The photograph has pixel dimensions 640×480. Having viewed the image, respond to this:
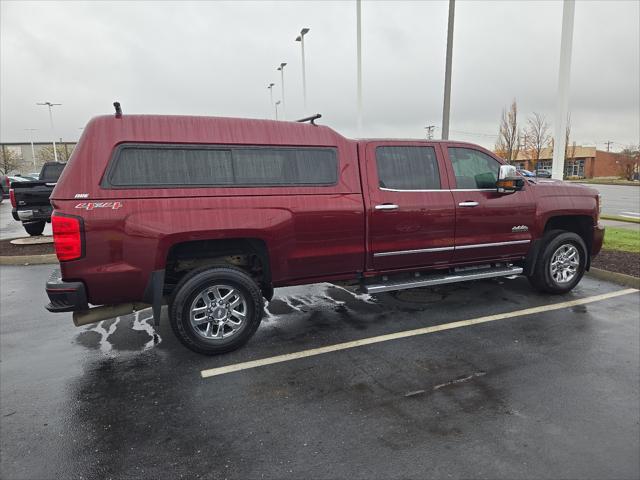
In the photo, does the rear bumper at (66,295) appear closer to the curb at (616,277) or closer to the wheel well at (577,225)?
the wheel well at (577,225)

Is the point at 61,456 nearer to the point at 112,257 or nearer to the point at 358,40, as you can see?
the point at 112,257

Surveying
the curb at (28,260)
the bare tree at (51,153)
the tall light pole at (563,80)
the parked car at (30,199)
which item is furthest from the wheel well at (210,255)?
the bare tree at (51,153)

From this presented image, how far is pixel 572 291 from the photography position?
5984mm

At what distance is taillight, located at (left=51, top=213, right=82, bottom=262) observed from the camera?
11.3 ft

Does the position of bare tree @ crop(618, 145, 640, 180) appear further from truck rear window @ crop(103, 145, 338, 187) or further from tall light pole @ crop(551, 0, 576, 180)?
truck rear window @ crop(103, 145, 338, 187)

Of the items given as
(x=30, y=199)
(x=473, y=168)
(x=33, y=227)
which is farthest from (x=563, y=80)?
(x=33, y=227)

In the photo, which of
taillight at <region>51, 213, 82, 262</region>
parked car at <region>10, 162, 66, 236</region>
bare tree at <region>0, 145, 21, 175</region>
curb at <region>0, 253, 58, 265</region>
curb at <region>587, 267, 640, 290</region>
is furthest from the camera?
bare tree at <region>0, 145, 21, 175</region>

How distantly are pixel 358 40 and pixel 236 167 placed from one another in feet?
56.2

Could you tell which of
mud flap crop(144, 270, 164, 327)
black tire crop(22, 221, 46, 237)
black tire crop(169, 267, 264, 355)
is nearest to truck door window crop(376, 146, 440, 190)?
black tire crop(169, 267, 264, 355)

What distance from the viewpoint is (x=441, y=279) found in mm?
5012

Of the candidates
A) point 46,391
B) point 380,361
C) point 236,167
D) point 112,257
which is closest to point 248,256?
point 236,167

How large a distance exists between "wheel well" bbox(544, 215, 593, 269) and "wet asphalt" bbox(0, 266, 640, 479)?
46.0 inches

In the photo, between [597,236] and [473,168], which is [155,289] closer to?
[473,168]

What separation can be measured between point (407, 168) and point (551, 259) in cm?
244
